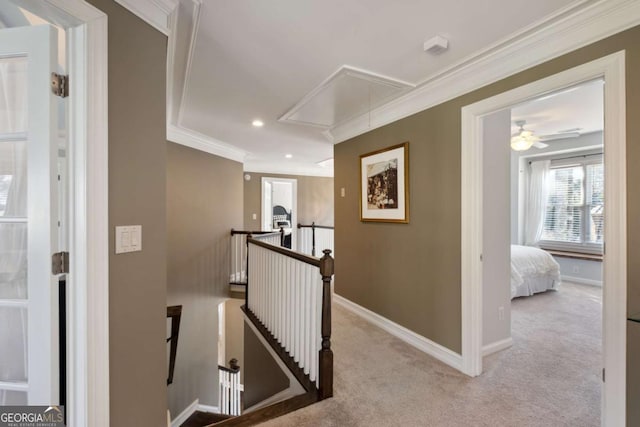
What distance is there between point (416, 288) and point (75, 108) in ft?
9.06

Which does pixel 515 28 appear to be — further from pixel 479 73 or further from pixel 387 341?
pixel 387 341

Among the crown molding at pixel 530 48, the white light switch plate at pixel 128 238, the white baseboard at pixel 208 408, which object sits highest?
the crown molding at pixel 530 48

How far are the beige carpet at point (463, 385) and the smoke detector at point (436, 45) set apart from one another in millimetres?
2379

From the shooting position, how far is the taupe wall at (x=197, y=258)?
4.10m

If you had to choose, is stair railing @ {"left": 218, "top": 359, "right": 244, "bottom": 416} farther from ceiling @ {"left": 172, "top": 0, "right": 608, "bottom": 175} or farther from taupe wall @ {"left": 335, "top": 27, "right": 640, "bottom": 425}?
ceiling @ {"left": 172, "top": 0, "right": 608, "bottom": 175}

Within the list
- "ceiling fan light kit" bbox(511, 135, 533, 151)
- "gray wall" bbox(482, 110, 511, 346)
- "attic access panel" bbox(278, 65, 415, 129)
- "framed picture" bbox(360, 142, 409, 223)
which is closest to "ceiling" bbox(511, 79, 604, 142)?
"ceiling fan light kit" bbox(511, 135, 533, 151)

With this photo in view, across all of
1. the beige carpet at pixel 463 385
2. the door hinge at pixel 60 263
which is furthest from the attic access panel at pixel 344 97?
the beige carpet at pixel 463 385

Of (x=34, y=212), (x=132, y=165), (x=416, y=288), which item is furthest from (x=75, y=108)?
(x=416, y=288)

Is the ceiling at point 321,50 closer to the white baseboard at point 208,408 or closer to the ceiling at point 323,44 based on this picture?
the ceiling at point 323,44

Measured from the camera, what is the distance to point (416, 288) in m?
2.80

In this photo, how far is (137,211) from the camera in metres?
1.39

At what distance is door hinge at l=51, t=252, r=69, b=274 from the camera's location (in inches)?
45.4

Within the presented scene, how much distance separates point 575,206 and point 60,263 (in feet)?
23.9

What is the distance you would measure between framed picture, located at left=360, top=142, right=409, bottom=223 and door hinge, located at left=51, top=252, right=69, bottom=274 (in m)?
2.56
